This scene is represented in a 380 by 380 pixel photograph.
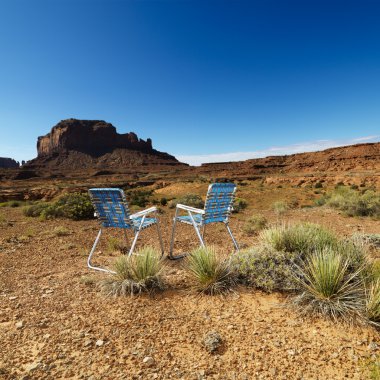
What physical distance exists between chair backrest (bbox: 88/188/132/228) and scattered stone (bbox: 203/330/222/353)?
2.19 m

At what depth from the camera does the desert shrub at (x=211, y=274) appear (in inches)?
122

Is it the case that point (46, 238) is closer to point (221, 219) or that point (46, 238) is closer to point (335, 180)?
point (221, 219)

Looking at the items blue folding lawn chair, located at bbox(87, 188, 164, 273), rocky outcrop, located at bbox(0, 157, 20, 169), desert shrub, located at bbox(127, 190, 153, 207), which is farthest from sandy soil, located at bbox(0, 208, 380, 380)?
rocky outcrop, located at bbox(0, 157, 20, 169)

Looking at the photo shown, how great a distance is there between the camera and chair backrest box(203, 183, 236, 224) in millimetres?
4285

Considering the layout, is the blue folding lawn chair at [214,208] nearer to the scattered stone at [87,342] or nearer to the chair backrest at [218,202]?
the chair backrest at [218,202]

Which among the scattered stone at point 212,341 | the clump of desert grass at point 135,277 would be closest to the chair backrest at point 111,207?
the clump of desert grass at point 135,277

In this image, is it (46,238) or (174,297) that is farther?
(46,238)

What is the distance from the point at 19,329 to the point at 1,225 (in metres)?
7.24

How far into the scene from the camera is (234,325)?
2.45 meters

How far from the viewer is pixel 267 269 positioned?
313cm

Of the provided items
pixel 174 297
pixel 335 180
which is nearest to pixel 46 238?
pixel 174 297

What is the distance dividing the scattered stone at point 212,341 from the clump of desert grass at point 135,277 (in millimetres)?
1050

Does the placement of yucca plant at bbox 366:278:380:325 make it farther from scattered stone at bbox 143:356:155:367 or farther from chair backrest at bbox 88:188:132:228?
chair backrest at bbox 88:188:132:228

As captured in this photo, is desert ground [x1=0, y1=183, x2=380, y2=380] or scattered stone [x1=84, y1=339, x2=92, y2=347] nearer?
desert ground [x1=0, y1=183, x2=380, y2=380]
